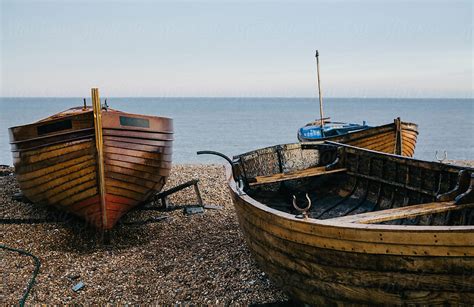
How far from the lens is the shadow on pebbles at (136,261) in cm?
614

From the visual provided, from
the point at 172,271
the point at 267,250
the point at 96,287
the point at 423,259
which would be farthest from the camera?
the point at 172,271

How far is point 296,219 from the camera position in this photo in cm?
446

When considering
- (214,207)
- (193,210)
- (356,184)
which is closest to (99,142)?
(193,210)

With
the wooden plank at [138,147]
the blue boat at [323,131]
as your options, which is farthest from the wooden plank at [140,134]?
the blue boat at [323,131]

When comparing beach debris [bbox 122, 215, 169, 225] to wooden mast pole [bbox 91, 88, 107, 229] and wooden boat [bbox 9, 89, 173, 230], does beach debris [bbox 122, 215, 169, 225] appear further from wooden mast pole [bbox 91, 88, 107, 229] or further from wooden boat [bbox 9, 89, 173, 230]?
wooden mast pole [bbox 91, 88, 107, 229]

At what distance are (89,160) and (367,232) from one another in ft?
18.1

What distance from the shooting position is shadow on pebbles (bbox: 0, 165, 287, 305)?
6141 millimetres

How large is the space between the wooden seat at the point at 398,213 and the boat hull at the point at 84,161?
4791mm

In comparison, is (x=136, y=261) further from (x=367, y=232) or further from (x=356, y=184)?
(x=367, y=232)

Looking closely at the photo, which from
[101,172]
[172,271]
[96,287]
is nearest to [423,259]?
[172,271]

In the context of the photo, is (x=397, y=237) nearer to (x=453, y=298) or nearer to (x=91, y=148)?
(x=453, y=298)

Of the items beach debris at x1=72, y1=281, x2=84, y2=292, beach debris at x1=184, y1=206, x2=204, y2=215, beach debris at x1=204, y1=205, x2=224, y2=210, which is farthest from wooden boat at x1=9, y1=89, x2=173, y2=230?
beach debris at x1=204, y1=205, x2=224, y2=210

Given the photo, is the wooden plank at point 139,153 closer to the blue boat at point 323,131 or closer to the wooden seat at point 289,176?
the wooden seat at point 289,176

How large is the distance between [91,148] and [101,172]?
0.46 m
